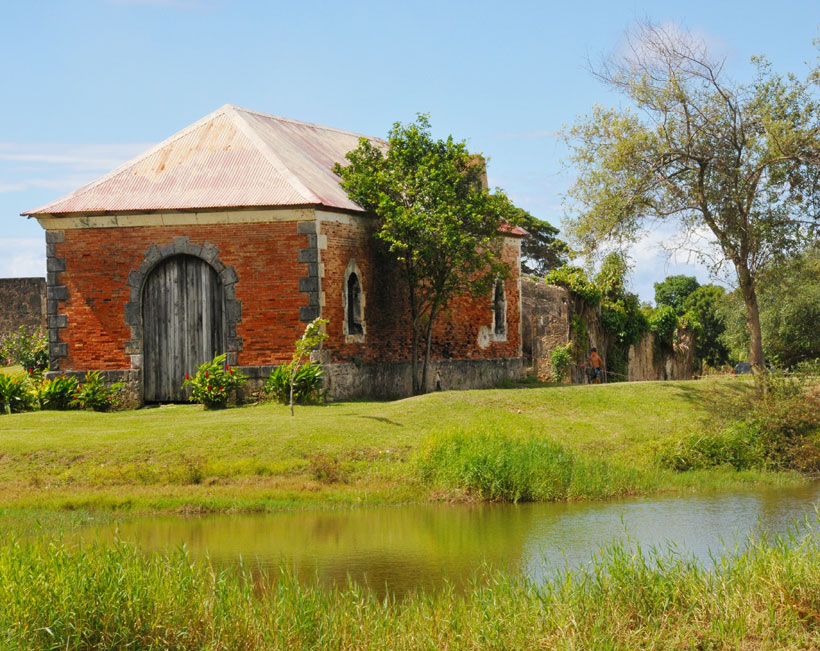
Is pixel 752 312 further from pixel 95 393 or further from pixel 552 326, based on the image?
pixel 95 393

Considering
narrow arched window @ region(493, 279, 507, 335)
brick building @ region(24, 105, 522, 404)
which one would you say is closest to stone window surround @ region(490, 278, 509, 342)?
narrow arched window @ region(493, 279, 507, 335)

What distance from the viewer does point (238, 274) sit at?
76.0 feet

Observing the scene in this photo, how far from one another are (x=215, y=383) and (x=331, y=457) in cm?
647

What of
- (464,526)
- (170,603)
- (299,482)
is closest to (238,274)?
(299,482)

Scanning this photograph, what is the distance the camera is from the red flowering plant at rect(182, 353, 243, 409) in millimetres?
22500

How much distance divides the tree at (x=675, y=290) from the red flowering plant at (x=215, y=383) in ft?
163

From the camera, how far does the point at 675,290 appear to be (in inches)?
2714

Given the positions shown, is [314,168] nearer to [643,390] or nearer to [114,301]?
[114,301]

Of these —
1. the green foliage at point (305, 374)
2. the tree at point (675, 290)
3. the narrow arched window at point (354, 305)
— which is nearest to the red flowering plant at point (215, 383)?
the green foliage at point (305, 374)

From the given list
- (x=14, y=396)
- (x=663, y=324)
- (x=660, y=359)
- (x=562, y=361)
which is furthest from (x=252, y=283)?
(x=660, y=359)

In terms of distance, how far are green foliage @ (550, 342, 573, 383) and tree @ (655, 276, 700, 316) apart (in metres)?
38.5

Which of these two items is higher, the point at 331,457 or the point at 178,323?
the point at 178,323

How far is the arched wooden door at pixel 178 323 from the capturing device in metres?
23.6

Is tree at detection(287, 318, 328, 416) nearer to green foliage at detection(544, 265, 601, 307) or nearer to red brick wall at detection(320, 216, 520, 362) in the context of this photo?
red brick wall at detection(320, 216, 520, 362)
